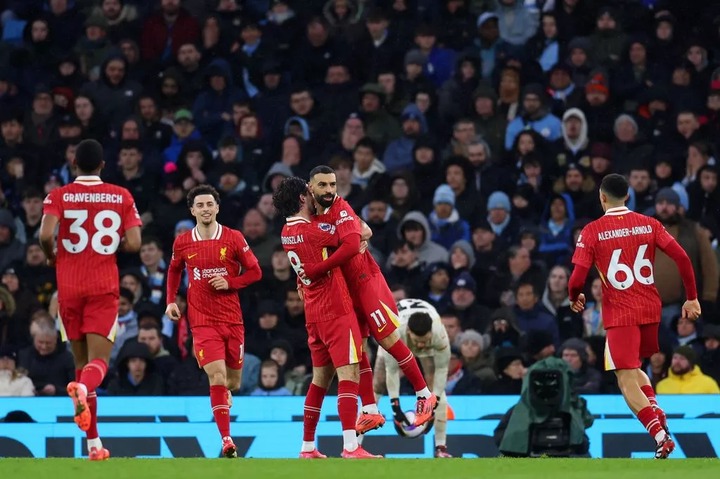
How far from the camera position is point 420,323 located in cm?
1492

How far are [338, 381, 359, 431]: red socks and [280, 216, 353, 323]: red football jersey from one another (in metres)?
0.55

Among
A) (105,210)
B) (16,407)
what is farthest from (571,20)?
(105,210)

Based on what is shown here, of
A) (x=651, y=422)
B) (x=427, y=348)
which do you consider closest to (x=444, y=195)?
(x=427, y=348)

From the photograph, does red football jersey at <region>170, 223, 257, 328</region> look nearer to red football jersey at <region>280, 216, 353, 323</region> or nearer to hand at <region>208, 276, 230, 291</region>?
hand at <region>208, 276, 230, 291</region>

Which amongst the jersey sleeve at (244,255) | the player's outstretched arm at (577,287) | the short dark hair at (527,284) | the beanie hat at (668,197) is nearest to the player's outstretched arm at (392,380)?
the jersey sleeve at (244,255)

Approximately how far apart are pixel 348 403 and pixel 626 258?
97.1 inches

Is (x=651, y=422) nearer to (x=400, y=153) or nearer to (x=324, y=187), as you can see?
(x=324, y=187)

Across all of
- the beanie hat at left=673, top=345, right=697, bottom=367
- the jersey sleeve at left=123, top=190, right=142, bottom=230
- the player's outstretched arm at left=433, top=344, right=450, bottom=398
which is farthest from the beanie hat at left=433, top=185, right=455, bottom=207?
the jersey sleeve at left=123, top=190, right=142, bottom=230

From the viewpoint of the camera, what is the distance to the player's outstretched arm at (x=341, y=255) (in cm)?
1200

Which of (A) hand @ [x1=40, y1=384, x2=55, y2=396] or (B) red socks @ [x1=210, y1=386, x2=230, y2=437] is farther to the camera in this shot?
(A) hand @ [x1=40, y1=384, x2=55, y2=396]

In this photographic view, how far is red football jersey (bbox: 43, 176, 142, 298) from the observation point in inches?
447

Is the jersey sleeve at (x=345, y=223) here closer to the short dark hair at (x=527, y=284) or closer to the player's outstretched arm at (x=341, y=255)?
the player's outstretched arm at (x=341, y=255)

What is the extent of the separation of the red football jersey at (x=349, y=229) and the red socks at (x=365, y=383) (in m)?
0.63
